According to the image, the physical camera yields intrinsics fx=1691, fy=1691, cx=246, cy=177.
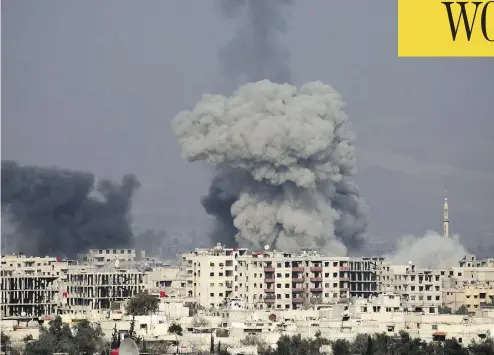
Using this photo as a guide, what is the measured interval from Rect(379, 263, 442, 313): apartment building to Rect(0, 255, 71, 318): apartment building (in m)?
7.73

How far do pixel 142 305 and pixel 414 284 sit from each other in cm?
1017

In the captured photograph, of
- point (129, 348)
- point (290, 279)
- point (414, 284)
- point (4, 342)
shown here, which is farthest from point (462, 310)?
point (129, 348)

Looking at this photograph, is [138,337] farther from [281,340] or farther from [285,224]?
[285,224]

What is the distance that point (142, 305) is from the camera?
103ft

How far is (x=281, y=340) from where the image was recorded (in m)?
25.4

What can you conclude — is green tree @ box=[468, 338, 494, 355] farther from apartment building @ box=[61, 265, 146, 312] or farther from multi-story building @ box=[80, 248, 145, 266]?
multi-story building @ box=[80, 248, 145, 266]

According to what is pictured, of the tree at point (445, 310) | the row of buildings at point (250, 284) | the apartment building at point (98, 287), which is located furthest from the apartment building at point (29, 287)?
the tree at point (445, 310)

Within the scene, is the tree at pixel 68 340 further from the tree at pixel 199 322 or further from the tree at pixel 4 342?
the tree at pixel 199 322

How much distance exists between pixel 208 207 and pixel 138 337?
947 inches

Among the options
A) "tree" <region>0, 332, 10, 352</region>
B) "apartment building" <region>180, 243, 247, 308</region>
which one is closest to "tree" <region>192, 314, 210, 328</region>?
"tree" <region>0, 332, 10, 352</region>

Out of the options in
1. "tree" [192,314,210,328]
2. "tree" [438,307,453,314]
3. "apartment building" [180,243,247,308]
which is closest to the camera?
"tree" [192,314,210,328]

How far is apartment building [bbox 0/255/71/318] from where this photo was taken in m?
36.3

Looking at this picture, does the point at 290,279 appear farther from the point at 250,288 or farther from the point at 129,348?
the point at 129,348

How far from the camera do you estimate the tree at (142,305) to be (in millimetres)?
30742
